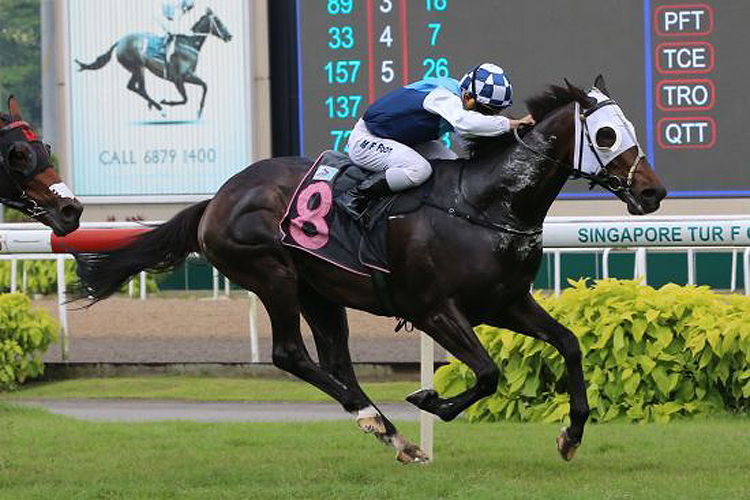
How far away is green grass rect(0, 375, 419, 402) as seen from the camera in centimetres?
878

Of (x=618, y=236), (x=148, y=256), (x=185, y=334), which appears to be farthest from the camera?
(x=185, y=334)

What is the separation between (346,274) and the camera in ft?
19.4

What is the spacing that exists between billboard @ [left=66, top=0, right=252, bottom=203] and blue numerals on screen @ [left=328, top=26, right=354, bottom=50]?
1.00 meters

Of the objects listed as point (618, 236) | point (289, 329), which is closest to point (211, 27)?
point (618, 236)

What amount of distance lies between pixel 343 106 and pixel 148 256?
19.5 feet

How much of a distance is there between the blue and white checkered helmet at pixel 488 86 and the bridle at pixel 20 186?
5.07 feet

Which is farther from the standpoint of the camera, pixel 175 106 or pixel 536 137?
pixel 175 106

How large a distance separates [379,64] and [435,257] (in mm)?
6627

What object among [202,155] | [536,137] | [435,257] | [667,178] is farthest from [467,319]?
[202,155]

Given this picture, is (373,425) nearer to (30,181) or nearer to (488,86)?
(488,86)

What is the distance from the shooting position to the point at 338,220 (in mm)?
5938

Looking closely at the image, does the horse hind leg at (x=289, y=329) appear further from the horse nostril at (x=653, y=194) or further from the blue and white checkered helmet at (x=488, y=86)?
the horse nostril at (x=653, y=194)

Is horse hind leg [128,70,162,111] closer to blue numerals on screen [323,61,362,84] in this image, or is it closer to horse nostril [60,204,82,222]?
blue numerals on screen [323,61,362,84]

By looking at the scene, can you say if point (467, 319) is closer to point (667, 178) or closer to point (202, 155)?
point (667, 178)
